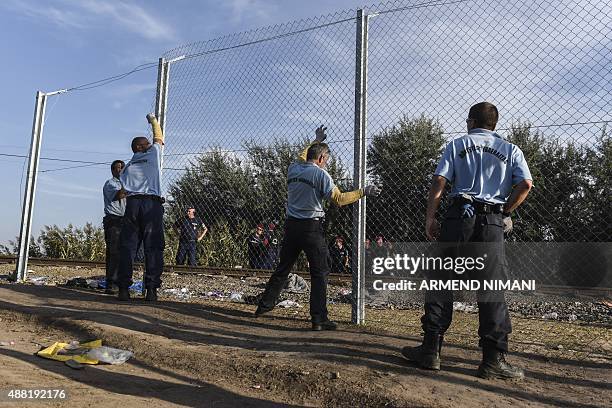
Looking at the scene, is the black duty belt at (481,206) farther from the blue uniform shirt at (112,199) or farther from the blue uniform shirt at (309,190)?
the blue uniform shirt at (112,199)

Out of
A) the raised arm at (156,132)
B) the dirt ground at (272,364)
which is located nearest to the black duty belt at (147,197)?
the raised arm at (156,132)

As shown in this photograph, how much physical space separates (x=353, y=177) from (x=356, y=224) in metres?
0.49

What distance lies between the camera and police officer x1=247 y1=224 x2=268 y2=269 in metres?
9.17

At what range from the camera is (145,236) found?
22.0ft

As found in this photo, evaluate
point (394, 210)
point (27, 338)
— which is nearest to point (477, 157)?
point (394, 210)

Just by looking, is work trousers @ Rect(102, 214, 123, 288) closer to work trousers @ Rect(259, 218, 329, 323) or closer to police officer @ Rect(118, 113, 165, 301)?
police officer @ Rect(118, 113, 165, 301)

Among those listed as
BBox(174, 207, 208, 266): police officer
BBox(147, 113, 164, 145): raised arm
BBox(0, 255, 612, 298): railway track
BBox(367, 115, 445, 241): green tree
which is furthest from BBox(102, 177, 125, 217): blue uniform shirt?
BBox(367, 115, 445, 241): green tree

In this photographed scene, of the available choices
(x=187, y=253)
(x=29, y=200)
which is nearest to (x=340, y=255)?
(x=187, y=253)

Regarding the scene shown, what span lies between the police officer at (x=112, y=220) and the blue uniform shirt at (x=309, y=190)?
3.18 meters

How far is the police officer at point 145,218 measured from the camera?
6.73 meters

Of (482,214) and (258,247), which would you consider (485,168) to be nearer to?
(482,214)

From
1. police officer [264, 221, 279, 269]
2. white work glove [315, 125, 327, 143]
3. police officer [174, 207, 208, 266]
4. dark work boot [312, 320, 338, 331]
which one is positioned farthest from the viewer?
police officer [174, 207, 208, 266]

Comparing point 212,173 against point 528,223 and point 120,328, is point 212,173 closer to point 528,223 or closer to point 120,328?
point 120,328

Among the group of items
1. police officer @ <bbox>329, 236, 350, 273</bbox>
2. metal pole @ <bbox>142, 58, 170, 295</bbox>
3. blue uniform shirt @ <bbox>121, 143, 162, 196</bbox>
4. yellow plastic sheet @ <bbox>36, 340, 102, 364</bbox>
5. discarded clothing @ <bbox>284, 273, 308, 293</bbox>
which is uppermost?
metal pole @ <bbox>142, 58, 170, 295</bbox>
